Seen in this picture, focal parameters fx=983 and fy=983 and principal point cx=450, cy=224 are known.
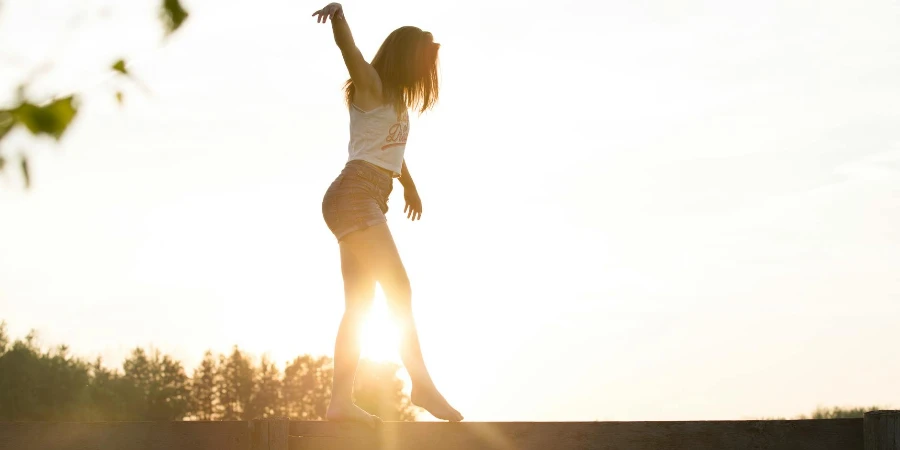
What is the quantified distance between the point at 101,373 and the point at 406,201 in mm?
46213

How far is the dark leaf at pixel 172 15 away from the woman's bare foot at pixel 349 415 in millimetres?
4274

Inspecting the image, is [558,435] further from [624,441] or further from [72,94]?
[72,94]

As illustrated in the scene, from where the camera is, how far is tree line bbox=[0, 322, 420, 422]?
1704 inches

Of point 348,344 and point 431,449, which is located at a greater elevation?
point 348,344

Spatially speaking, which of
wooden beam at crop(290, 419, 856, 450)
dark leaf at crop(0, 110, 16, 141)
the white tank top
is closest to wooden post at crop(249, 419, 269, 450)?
wooden beam at crop(290, 419, 856, 450)

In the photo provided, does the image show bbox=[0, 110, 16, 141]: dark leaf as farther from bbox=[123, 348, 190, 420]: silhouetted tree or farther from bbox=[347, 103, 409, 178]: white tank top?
bbox=[123, 348, 190, 420]: silhouetted tree

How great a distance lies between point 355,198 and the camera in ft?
19.7

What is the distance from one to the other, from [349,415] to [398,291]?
0.84 meters

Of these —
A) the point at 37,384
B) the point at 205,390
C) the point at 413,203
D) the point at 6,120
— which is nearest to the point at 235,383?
the point at 205,390

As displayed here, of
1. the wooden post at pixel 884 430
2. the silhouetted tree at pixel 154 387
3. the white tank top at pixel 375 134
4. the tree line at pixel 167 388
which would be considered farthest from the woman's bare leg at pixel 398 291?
the silhouetted tree at pixel 154 387

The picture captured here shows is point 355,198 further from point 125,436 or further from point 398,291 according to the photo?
point 125,436

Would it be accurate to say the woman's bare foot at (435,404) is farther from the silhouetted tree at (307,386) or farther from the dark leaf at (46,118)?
the silhouetted tree at (307,386)

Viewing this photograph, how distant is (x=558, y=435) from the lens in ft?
18.0

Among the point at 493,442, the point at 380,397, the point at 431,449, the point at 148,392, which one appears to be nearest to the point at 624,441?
the point at 493,442
